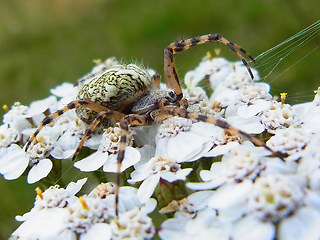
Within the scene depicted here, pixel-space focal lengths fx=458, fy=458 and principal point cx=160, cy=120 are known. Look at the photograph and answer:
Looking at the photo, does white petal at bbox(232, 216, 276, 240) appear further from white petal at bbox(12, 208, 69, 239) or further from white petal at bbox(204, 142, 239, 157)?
white petal at bbox(12, 208, 69, 239)

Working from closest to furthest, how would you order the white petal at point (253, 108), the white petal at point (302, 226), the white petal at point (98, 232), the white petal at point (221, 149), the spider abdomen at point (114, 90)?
1. the white petal at point (302, 226)
2. the white petal at point (98, 232)
3. the white petal at point (221, 149)
4. the white petal at point (253, 108)
5. the spider abdomen at point (114, 90)

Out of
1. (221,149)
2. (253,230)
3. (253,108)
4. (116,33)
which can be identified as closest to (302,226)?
(253,230)

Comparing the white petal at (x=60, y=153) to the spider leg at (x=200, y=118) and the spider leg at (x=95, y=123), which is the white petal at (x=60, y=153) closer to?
the spider leg at (x=95, y=123)

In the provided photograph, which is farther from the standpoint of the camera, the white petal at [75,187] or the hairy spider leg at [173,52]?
the hairy spider leg at [173,52]

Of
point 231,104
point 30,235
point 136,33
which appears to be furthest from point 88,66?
point 30,235

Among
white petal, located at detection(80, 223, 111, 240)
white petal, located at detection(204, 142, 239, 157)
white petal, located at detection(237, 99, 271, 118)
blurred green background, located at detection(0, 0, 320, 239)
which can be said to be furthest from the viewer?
blurred green background, located at detection(0, 0, 320, 239)

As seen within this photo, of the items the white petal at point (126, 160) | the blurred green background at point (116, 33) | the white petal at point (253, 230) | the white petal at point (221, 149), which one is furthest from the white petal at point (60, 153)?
the blurred green background at point (116, 33)

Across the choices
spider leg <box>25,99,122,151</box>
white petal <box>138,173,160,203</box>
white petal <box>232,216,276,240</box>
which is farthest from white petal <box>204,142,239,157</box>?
spider leg <box>25,99,122,151</box>
